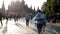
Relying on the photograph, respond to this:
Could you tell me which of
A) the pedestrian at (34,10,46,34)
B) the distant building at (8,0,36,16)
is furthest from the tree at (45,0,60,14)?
the distant building at (8,0,36,16)

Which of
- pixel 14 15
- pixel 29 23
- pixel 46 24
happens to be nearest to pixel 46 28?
pixel 46 24

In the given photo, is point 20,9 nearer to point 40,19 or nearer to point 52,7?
point 40,19

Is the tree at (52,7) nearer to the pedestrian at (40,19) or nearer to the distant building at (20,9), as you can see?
the pedestrian at (40,19)

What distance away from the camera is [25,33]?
2.57m

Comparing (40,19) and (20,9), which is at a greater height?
(20,9)

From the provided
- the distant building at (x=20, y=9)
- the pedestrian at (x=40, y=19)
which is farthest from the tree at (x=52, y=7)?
the distant building at (x=20, y=9)

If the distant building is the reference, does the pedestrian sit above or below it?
below

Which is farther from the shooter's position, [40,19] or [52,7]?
[52,7]

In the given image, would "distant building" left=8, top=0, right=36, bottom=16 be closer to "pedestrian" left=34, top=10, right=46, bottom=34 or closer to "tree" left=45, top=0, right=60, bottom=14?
"pedestrian" left=34, top=10, right=46, bottom=34

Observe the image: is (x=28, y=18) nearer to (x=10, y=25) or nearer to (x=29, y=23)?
(x=29, y=23)

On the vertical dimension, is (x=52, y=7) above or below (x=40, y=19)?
above

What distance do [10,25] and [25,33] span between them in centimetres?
23

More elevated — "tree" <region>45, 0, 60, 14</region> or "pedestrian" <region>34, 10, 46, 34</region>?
"tree" <region>45, 0, 60, 14</region>

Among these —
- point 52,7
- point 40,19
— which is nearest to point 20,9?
point 40,19
